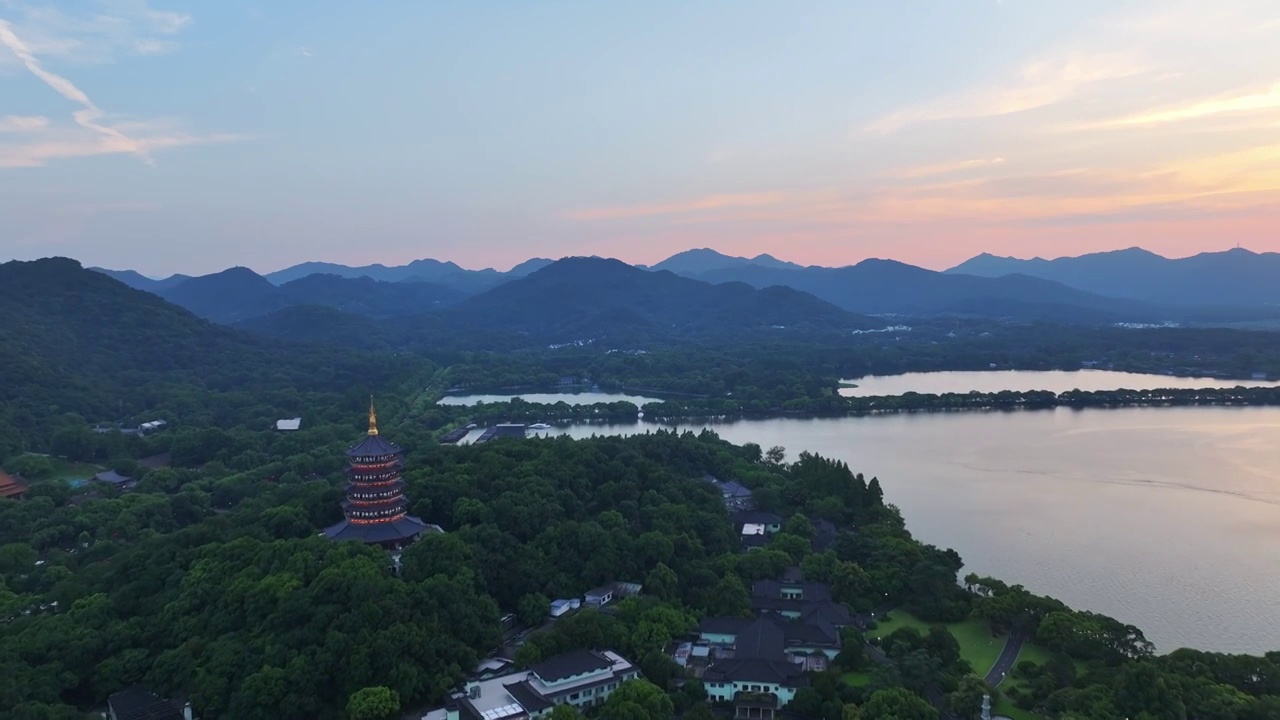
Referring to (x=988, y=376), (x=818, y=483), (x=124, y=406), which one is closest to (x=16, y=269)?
(x=124, y=406)

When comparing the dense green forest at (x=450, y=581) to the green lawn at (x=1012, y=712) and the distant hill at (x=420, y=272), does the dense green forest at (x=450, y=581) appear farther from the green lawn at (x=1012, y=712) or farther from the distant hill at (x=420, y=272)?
the distant hill at (x=420, y=272)

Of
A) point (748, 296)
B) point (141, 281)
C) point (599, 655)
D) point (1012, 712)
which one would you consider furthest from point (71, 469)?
point (141, 281)

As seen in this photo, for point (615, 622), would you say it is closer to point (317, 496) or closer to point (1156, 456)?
point (317, 496)

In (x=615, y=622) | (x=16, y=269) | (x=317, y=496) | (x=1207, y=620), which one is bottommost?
(x=1207, y=620)

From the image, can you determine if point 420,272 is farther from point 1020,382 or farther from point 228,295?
point 1020,382

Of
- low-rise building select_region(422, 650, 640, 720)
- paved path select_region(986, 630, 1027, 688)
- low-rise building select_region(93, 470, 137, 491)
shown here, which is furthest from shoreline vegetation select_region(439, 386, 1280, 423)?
low-rise building select_region(422, 650, 640, 720)

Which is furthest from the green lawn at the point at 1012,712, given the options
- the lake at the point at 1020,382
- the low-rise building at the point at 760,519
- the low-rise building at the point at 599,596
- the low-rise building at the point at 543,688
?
the lake at the point at 1020,382

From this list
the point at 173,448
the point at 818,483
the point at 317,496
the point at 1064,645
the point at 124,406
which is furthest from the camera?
the point at 124,406
